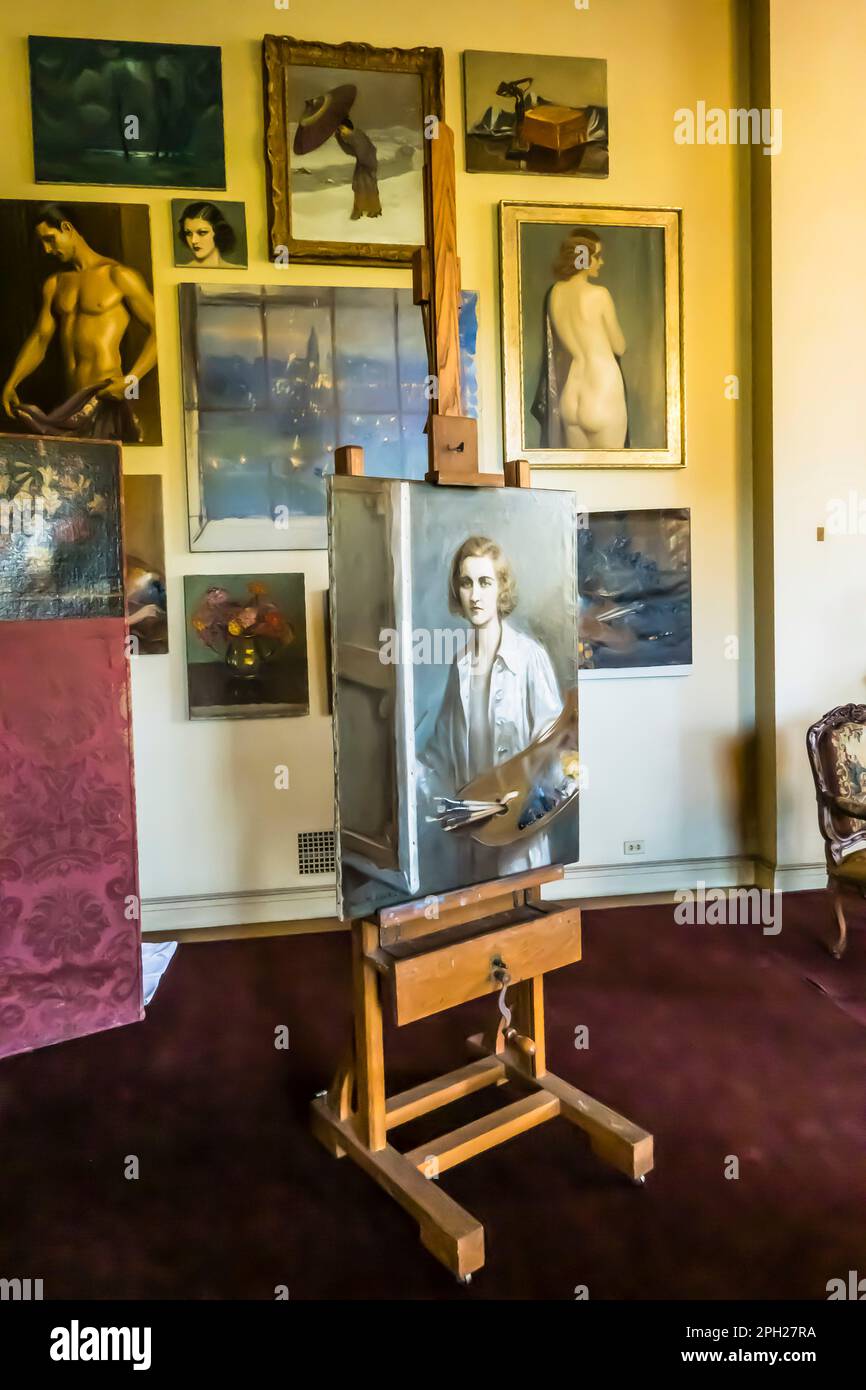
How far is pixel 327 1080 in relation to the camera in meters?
2.88

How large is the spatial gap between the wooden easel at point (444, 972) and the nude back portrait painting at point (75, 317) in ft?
7.04

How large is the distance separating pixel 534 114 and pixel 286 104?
3.84ft

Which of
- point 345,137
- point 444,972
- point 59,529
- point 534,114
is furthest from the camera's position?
point 534,114

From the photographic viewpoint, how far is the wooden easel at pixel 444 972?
7.16 ft

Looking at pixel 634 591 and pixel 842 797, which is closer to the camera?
pixel 842 797

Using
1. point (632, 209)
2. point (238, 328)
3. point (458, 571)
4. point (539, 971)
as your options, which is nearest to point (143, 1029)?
point (539, 971)

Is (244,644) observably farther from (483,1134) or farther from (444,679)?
(483,1134)

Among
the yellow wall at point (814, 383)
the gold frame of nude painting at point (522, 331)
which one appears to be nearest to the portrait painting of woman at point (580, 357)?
the gold frame of nude painting at point (522, 331)

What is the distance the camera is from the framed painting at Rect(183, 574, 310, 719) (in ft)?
13.4

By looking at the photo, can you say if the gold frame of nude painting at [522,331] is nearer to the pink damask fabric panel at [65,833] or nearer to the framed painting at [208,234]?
the framed painting at [208,234]

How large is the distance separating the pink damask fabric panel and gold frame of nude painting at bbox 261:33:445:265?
2.12m

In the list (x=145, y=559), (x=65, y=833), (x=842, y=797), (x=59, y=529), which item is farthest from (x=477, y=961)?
(x=145, y=559)

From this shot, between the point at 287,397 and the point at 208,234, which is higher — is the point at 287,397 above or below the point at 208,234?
below

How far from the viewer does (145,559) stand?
4035 mm
